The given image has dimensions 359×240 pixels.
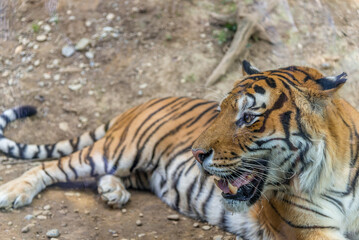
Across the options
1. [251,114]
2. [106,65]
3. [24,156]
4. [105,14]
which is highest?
[251,114]

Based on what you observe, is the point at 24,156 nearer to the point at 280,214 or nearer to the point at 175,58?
the point at 175,58

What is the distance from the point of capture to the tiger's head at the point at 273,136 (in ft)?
6.38

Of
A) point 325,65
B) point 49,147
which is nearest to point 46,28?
point 49,147

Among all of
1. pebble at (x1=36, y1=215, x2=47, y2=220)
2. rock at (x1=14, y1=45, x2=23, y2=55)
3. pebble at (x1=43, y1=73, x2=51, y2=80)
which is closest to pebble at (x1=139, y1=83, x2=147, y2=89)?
pebble at (x1=43, y1=73, x2=51, y2=80)

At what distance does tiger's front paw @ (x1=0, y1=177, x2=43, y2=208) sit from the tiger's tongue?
52.0 inches

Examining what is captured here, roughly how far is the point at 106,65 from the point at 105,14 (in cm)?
59

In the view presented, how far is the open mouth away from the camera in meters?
2.06

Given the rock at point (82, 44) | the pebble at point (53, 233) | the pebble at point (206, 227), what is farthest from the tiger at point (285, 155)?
the rock at point (82, 44)

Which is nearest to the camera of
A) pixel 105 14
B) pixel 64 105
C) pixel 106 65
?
pixel 64 105

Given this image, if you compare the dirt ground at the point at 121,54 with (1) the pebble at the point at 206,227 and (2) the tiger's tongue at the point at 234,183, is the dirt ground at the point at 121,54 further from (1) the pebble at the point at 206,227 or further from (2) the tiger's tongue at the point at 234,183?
(2) the tiger's tongue at the point at 234,183

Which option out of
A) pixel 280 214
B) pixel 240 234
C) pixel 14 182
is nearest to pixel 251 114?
pixel 280 214

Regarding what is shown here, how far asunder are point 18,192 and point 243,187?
1.47 meters

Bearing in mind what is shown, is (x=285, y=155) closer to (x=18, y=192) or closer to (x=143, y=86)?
(x=18, y=192)

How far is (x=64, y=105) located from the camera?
402cm
